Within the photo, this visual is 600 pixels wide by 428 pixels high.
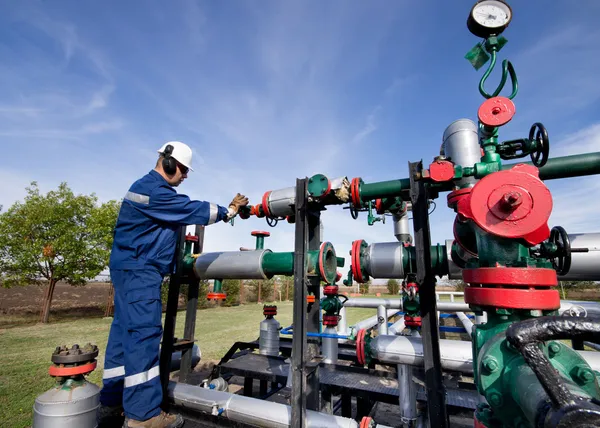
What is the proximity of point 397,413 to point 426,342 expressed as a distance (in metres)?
2.71

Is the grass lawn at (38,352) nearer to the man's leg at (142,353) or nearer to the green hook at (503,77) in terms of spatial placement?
the man's leg at (142,353)

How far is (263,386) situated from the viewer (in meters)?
4.04

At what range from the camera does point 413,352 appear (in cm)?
190

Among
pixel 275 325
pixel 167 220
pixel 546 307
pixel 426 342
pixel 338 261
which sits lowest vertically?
pixel 275 325

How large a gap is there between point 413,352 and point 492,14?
2172mm

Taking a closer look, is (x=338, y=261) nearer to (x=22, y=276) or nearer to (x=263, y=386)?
(x=263, y=386)

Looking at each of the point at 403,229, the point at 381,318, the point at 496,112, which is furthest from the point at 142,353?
the point at 381,318

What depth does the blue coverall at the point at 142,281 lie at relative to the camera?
207 cm

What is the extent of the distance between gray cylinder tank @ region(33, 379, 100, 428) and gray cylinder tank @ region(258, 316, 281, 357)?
222cm

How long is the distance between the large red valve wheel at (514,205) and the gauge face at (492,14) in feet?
3.84

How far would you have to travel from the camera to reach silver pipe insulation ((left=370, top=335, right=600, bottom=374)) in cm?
191

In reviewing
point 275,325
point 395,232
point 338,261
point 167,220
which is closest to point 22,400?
point 275,325

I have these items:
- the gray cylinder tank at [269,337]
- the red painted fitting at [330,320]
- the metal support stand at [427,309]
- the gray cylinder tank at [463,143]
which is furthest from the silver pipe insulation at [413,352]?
the gray cylinder tank at [269,337]

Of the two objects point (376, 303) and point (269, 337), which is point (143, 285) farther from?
point (376, 303)
